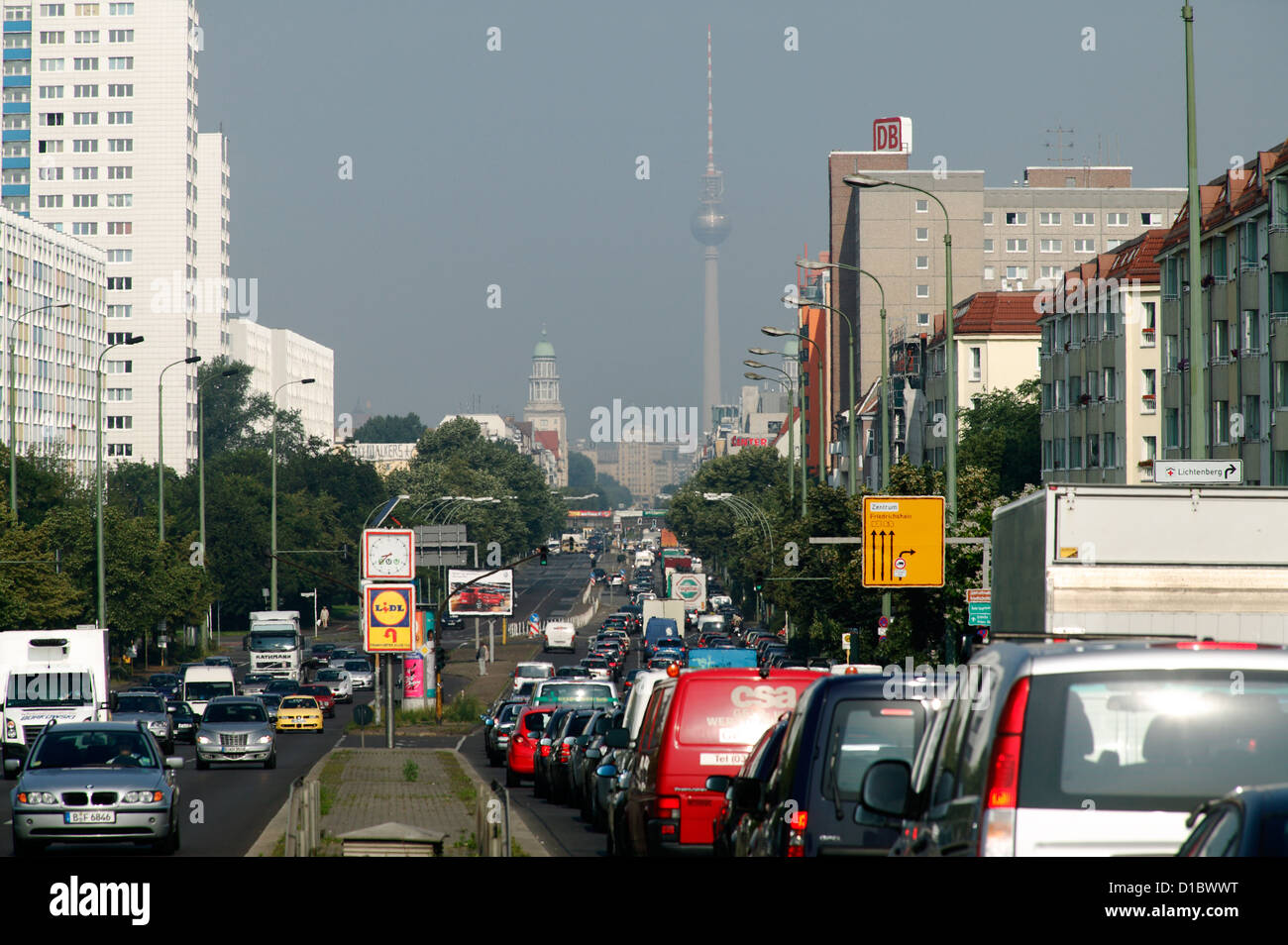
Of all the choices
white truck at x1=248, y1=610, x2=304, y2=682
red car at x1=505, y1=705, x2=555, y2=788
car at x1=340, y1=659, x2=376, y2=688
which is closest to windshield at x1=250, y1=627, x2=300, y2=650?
white truck at x1=248, y1=610, x2=304, y2=682

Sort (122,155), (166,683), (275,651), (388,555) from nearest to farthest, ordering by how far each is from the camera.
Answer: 1. (388,555)
2. (166,683)
3. (275,651)
4. (122,155)

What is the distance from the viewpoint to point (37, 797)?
18328 mm

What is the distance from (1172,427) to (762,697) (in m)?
48.2

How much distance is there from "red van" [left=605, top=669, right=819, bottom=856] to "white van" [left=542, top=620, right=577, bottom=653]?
273 feet

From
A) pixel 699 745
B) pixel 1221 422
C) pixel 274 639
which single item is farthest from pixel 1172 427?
pixel 699 745

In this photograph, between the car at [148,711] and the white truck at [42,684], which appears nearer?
the white truck at [42,684]

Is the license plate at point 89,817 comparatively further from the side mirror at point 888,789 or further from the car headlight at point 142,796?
the side mirror at point 888,789

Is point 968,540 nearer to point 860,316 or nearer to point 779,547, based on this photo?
point 779,547

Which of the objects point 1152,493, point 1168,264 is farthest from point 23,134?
point 1152,493

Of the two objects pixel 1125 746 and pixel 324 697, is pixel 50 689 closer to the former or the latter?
pixel 324 697

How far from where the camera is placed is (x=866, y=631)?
52750 millimetres

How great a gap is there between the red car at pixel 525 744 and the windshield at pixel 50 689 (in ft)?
30.1

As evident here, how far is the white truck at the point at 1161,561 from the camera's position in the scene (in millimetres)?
16359

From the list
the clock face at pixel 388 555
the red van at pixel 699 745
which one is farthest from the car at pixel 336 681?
the red van at pixel 699 745
